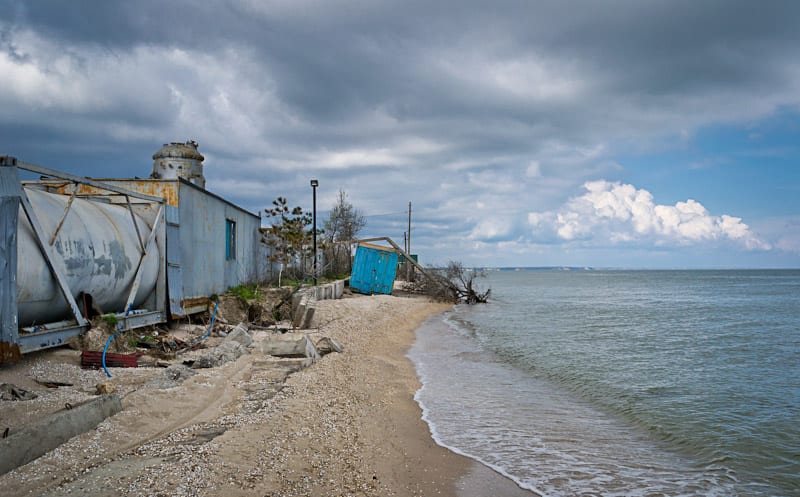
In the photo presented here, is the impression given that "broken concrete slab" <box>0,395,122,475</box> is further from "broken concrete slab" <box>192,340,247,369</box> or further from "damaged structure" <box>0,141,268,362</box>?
"broken concrete slab" <box>192,340,247,369</box>

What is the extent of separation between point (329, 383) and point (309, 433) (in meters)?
2.48

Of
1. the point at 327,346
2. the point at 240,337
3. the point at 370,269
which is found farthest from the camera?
the point at 370,269

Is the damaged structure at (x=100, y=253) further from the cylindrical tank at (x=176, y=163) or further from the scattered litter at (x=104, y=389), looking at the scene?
the cylindrical tank at (x=176, y=163)

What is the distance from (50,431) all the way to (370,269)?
22733 mm

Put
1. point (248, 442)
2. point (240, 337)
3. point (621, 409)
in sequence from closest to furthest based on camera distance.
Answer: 1. point (248, 442)
2. point (621, 409)
3. point (240, 337)

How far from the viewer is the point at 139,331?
9.95m

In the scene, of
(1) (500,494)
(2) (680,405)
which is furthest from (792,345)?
(1) (500,494)

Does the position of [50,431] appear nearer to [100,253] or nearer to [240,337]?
[100,253]

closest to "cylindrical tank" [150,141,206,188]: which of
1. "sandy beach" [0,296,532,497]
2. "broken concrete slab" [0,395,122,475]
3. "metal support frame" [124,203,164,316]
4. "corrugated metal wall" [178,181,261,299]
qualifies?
"corrugated metal wall" [178,181,261,299]

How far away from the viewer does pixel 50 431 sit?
4344 millimetres

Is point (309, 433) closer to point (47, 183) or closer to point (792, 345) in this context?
point (47, 183)

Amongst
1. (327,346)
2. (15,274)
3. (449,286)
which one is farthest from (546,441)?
(449,286)

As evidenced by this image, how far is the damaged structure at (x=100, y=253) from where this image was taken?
21.6ft

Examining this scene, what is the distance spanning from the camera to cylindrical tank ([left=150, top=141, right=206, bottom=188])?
1647 cm
